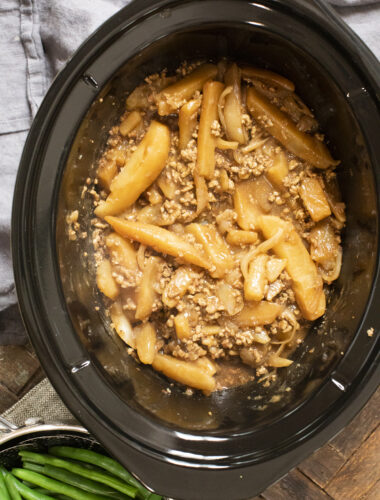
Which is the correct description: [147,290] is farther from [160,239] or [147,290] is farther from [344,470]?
[344,470]

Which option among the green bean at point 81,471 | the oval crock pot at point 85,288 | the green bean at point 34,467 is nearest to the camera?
the oval crock pot at point 85,288

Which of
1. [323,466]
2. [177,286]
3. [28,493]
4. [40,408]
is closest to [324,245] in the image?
[177,286]

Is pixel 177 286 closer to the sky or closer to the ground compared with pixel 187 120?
closer to the ground

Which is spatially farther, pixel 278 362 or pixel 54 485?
pixel 54 485

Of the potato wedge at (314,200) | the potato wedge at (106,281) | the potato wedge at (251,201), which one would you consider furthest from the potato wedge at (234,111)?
the potato wedge at (106,281)

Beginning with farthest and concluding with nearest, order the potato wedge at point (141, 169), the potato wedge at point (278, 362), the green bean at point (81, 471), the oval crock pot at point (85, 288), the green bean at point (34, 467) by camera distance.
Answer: the green bean at point (34, 467), the green bean at point (81, 471), the potato wedge at point (278, 362), the potato wedge at point (141, 169), the oval crock pot at point (85, 288)

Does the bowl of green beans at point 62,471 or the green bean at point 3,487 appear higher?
the bowl of green beans at point 62,471

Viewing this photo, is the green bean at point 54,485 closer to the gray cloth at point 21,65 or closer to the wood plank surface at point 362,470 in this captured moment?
the gray cloth at point 21,65
